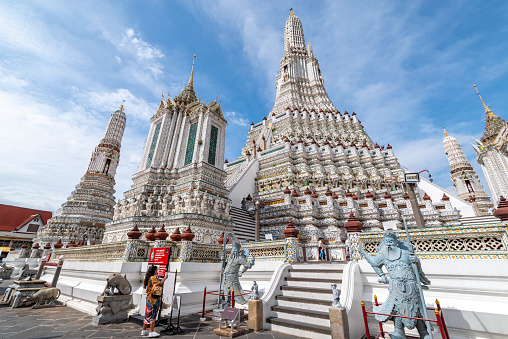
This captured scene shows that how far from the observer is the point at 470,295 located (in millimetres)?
4496

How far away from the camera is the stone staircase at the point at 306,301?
4.89 meters

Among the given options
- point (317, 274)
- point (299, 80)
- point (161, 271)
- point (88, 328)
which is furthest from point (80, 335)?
point (299, 80)

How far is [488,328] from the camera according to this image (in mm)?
3979

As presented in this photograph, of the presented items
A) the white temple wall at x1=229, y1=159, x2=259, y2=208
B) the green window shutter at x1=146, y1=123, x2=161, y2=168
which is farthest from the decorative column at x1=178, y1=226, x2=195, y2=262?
the white temple wall at x1=229, y1=159, x2=259, y2=208

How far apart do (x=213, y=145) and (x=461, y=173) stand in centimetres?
3764

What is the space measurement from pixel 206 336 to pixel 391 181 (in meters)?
22.7

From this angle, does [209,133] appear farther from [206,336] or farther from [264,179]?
[206,336]

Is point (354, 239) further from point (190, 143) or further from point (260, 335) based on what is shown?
point (190, 143)

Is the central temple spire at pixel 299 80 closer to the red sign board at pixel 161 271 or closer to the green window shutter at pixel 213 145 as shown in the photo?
the green window shutter at pixel 213 145

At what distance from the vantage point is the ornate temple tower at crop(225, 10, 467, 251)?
17.1m

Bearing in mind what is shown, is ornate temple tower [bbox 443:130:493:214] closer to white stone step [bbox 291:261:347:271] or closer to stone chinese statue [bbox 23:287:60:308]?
white stone step [bbox 291:261:347:271]

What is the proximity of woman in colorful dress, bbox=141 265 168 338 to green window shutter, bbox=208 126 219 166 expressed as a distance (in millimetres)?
11146

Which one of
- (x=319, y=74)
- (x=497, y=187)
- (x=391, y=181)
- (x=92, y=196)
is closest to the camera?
(x=391, y=181)

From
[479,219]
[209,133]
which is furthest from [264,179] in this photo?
[479,219]
